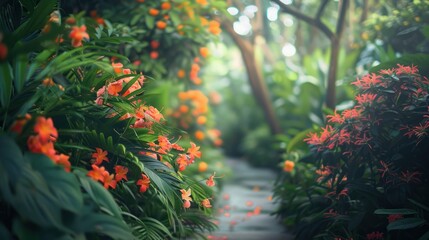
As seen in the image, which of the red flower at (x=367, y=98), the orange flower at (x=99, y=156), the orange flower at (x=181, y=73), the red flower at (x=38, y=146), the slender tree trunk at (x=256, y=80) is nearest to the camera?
the red flower at (x=38, y=146)

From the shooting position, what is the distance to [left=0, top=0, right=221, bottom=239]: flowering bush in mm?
1648

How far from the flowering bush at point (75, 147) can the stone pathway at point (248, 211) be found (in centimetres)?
72

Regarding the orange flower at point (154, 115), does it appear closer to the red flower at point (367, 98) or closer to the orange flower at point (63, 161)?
the orange flower at point (63, 161)

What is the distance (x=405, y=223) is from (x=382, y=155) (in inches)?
18.7

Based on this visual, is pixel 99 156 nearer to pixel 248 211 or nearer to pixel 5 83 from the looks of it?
pixel 5 83

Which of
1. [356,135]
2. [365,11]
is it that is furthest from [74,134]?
[365,11]

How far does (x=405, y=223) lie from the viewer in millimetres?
2357

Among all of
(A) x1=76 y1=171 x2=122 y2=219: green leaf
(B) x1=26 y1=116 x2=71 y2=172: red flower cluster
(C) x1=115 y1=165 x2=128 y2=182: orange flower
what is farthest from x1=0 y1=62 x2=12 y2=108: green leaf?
(C) x1=115 y1=165 x2=128 y2=182: orange flower

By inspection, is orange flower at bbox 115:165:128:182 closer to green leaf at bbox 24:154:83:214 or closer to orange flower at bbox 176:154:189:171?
orange flower at bbox 176:154:189:171

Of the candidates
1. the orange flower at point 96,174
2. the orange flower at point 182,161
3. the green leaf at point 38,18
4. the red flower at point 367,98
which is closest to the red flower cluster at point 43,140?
the orange flower at point 96,174

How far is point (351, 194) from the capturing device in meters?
2.93

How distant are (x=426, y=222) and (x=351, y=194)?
628mm

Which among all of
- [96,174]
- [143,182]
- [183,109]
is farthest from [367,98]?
[183,109]

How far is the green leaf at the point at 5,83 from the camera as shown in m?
1.89
